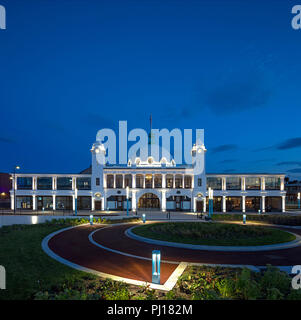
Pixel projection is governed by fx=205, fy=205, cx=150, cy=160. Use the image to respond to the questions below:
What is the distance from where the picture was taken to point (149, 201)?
47844 mm

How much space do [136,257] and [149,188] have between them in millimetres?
32820

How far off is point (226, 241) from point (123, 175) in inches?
1297

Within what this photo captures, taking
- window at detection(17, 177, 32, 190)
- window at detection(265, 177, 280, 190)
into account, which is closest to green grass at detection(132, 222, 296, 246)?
window at detection(265, 177, 280, 190)

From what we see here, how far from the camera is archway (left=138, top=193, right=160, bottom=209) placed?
4778cm

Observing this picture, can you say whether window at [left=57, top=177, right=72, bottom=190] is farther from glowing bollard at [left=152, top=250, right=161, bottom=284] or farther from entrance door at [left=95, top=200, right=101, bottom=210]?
glowing bollard at [left=152, top=250, right=161, bottom=284]

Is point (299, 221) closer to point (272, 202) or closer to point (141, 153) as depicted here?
point (272, 202)

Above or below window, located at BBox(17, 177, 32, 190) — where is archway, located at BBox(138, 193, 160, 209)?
below

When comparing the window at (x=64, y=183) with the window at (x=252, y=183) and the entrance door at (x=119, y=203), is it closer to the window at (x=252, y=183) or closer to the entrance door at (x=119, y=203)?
the entrance door at (x=119, y=203)

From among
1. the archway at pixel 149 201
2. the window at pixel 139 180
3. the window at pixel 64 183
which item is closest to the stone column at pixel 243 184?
the archway at pixel 149 201

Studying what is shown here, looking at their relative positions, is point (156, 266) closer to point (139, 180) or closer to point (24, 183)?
point (139, 180)

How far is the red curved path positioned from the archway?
96.0 feet

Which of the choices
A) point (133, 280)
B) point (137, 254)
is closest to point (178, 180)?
point (137, 254)

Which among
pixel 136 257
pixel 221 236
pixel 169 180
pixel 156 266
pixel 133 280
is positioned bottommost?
pixel 221 236
